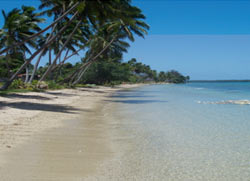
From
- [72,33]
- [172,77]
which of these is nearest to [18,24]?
[72,33]

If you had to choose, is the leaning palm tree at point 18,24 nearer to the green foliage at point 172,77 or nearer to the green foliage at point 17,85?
the green foliage at point 17,85

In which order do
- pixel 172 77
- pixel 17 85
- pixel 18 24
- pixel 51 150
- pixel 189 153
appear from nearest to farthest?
pixel 51 150 < pixel 189 153 < pixel 18 24 < pixel 17 85 < pixel 172 77

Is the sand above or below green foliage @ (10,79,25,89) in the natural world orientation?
below

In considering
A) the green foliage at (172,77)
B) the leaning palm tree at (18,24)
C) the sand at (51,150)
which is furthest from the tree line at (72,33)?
the green foliage at (172,77)

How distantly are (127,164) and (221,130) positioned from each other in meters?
3.90

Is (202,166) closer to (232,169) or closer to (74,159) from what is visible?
(232,169)

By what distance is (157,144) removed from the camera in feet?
17.0

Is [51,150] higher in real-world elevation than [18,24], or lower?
lower

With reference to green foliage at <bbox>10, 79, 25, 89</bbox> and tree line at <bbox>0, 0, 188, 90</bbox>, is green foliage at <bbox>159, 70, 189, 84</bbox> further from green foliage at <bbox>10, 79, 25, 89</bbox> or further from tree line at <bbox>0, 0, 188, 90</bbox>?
green foliage at <bbox>10, 79, 25, 89</bbox>

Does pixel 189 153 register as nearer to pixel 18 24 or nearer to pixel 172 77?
pixel 18 24

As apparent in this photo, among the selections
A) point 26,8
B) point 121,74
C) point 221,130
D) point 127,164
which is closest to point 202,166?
point 127,164

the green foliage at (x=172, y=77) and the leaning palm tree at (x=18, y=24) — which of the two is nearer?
the leaning palm tree at (x=18, y=24)

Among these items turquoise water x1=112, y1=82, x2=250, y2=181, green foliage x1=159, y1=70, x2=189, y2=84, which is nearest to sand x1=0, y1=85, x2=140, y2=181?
turquoise water x1=112, y1=82, x2=250, y2=181

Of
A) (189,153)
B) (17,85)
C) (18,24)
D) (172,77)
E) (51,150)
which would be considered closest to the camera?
(51,150)
